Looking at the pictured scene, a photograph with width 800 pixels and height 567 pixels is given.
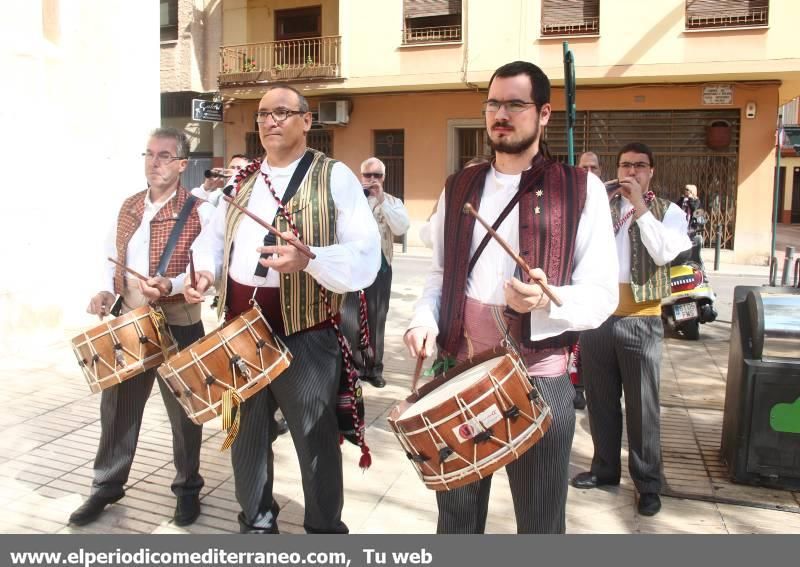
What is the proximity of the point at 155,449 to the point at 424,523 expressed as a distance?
1944 millimetres

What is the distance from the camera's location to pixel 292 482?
4.07 m

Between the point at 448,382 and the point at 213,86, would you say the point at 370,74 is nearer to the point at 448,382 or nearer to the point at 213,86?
the point at 213,86

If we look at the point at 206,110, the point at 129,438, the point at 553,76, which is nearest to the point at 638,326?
the point at 129,438

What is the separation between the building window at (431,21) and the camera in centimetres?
1705

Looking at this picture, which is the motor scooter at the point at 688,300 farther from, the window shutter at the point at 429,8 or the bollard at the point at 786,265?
the window shutter at the point at 429,8

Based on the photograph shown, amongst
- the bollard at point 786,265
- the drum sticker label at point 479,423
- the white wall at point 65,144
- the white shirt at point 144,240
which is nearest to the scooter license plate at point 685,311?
the bollard at point 786,265

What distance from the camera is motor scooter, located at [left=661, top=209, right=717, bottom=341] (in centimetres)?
781

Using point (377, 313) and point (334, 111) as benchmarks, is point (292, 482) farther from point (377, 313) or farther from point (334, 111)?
point (334, 111)

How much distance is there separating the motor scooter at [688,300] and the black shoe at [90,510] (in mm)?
5945

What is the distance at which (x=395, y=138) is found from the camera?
1844cm

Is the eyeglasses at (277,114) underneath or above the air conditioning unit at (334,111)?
underneath

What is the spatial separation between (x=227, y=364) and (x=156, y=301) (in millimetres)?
1005

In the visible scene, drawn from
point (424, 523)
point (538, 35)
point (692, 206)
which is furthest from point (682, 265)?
point (538, 35)

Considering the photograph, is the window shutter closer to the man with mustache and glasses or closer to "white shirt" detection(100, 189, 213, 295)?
"white shirt" detection(100, 189, 213, 295)
